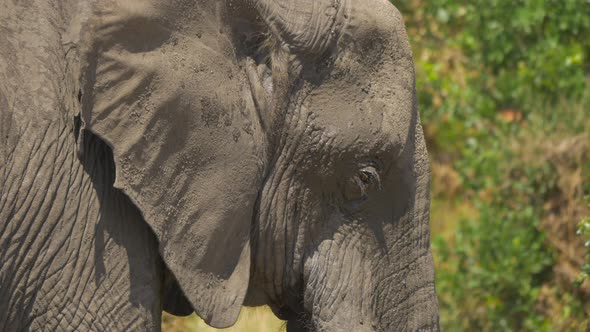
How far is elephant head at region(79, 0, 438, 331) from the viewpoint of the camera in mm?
2830

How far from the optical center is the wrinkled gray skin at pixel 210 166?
2.80 metres

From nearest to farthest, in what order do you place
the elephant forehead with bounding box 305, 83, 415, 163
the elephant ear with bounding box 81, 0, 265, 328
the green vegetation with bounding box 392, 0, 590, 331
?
the elephant ear with bounding box 81, 0, 265, 328 → the elephant forehead with bounding box 305, 83, 415, 163 → the green vegetation with bounding box 392, 0, 590, 331

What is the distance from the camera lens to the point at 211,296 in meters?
3.01

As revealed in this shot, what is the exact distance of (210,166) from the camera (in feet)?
9.77

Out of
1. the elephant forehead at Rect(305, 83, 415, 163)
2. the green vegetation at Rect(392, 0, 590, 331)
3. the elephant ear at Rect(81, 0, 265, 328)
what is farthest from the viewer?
the green vegetation at Rect(392, 0, 590, 331)

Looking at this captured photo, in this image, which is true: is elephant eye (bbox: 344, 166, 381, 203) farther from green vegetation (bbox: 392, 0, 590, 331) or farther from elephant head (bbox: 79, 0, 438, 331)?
green vegetation (bbox: 392, 0, 590, 331)

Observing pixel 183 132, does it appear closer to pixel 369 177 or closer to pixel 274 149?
pixel 274 149

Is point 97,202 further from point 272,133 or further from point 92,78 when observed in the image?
point 272,133

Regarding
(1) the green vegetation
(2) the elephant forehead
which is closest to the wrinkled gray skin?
(2) the elephant forehead

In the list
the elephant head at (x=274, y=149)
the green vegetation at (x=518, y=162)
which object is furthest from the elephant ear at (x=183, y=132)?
the green vegetation at (x=518, y=162)

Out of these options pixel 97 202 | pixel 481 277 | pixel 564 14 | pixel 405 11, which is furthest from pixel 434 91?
pixel 97 202

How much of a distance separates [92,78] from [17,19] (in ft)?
0.77

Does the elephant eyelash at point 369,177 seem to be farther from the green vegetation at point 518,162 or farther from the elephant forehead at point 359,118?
the green vegetation at point 518,162

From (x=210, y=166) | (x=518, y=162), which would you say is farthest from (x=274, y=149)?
(x=518, y=162)
